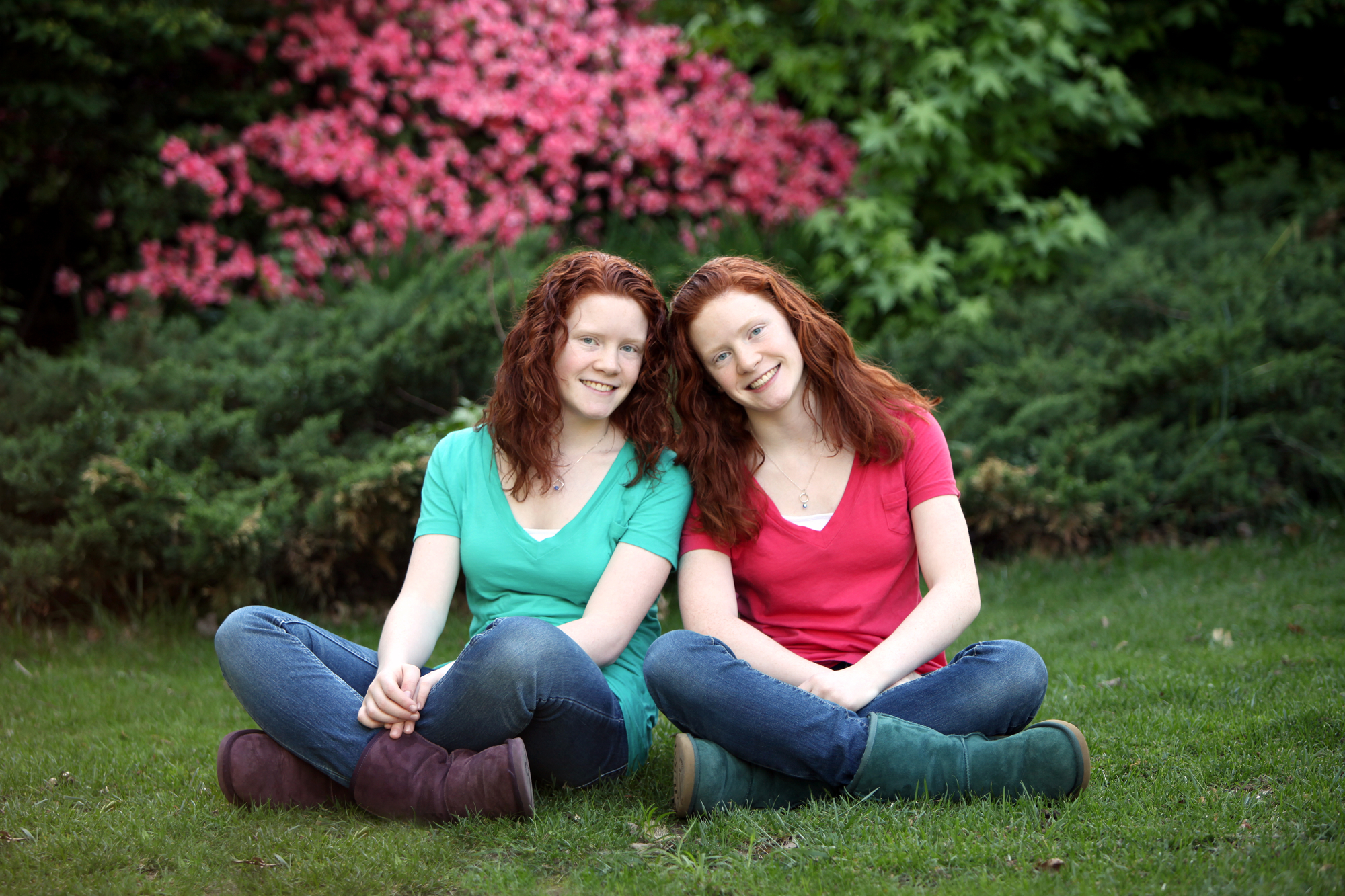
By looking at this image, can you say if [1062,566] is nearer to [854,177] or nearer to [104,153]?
[854,177]

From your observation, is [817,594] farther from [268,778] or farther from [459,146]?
[459,146]

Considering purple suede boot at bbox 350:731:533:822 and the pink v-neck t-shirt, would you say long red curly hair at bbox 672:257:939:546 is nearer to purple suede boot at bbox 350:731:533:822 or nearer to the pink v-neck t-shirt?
the pink v-neck t-shirt

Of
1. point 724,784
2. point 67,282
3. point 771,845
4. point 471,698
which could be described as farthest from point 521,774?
point 67,282

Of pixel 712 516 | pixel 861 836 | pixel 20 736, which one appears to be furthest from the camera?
pixel 20 736

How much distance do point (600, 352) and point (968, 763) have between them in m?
1.23

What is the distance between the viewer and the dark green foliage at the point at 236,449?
3846mm

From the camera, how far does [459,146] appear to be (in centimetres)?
620

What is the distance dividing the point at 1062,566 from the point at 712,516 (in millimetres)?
2492

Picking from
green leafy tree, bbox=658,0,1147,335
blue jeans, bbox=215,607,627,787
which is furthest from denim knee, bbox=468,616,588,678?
green leafy tree, bbox=658,0,1147,335

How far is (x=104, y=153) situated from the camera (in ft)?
19.8

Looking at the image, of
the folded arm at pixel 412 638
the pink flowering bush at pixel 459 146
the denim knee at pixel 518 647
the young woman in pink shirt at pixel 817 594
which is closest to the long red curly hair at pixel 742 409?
the young woman in pink shirt at pixel 817 594

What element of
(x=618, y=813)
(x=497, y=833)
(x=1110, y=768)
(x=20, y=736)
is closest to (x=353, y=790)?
(x=497, y=833)

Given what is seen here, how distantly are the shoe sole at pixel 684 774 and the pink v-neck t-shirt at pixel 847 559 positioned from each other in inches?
15.5

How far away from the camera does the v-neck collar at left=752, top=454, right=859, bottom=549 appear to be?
8.29 ft
